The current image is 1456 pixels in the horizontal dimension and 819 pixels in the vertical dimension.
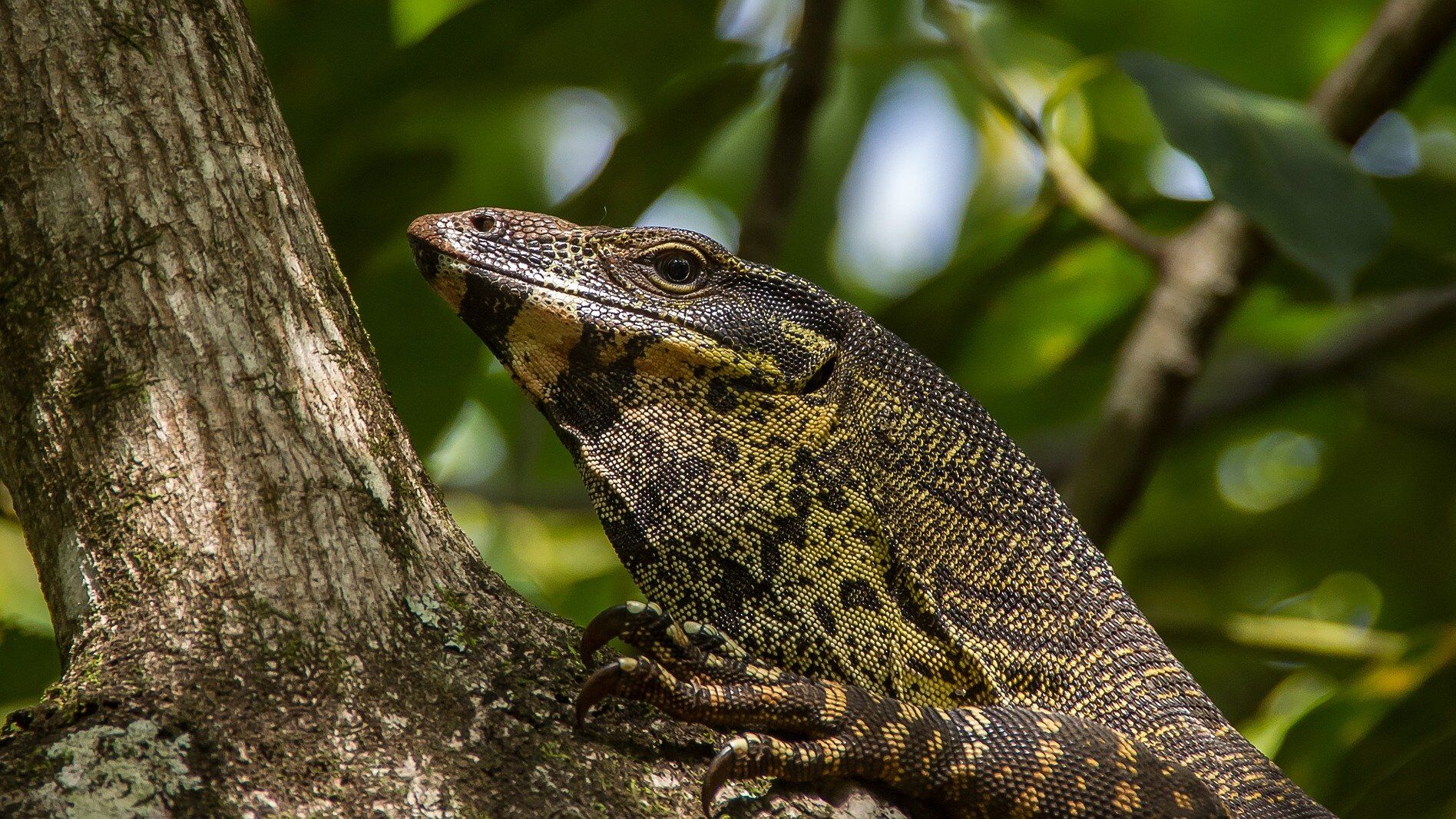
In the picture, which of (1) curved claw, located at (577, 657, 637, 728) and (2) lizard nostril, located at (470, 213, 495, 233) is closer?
(1) curved claw, located at (577, 657, 637, 728)

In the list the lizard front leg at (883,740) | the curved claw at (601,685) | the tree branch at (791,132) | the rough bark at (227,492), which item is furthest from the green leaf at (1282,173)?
the curved claw at (601,685)

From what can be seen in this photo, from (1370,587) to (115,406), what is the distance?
33.1 feet

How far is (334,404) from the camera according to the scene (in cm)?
367

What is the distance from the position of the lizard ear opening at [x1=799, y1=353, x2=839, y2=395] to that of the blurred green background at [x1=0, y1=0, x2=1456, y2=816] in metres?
2.68

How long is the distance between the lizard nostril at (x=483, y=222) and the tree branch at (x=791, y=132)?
2.79 m

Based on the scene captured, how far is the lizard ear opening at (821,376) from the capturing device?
17.6ft

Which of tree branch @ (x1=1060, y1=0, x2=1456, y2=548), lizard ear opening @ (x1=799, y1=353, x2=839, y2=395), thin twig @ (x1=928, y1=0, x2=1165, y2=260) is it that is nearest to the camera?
lizard ear opening @ (x1=799, y1=353, x2=839, y2=395)

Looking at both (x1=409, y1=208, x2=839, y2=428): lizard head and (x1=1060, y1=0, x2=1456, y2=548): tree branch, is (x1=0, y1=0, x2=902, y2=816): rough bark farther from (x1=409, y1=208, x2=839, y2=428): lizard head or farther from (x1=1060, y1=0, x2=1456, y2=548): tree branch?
(x1=1060, y1=0, x2=1456, y2=548): tree branch

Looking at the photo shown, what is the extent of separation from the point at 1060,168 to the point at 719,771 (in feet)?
19.6

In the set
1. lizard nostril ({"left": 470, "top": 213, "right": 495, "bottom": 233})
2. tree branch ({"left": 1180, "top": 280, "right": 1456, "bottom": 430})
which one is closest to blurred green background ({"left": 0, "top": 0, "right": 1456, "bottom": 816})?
tree branch ({"left": 1180, "top": 280, "right": 1456, "bottom": 430})

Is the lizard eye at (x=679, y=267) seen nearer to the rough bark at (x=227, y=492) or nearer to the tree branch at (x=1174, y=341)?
the rough bark at (x=227, y=492)

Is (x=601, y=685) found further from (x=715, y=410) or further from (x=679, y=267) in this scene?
(x=679, y=267)

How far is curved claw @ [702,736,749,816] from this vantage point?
11.2 feet

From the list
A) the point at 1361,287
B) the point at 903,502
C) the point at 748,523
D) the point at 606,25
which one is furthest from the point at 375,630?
the point at 1361,287
